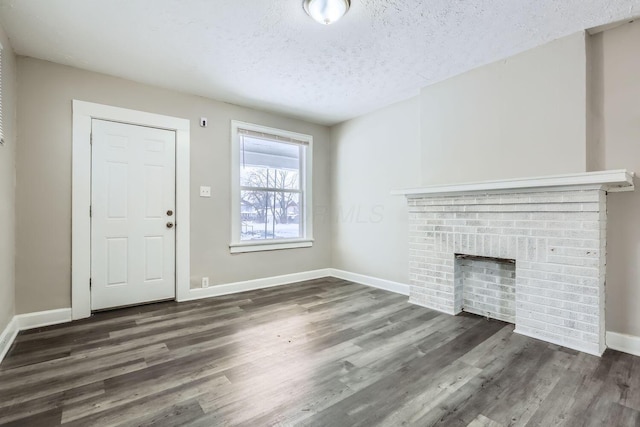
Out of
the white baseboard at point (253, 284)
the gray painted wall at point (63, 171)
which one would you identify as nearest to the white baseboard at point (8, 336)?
the gray painted wall at point (63, 171)

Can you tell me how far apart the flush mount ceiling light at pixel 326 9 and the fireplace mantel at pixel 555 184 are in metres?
1.79

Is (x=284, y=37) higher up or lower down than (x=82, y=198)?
higher up

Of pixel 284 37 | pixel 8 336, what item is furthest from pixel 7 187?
pixel 284 37

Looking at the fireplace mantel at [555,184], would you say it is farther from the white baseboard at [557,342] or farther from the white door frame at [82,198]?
the white door frame at [82,198]

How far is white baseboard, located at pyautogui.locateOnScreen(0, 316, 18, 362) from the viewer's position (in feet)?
7.19

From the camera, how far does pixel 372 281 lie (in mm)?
4191

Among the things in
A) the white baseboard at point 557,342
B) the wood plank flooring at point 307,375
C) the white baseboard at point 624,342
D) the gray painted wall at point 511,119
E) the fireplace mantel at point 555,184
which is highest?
the gray painted wall at point 511,119

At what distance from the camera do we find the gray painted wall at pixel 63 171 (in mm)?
2711

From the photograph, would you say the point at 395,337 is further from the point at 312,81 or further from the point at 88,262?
the point at 88,262

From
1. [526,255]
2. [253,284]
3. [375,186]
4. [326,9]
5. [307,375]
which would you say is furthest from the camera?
[375,186]

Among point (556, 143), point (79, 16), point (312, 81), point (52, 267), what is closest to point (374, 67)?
point (312, 81)

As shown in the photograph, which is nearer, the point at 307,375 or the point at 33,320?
the point at 307,375

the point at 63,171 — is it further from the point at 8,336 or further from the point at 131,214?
the point at 8,336

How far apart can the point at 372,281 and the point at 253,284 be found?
1635mm
